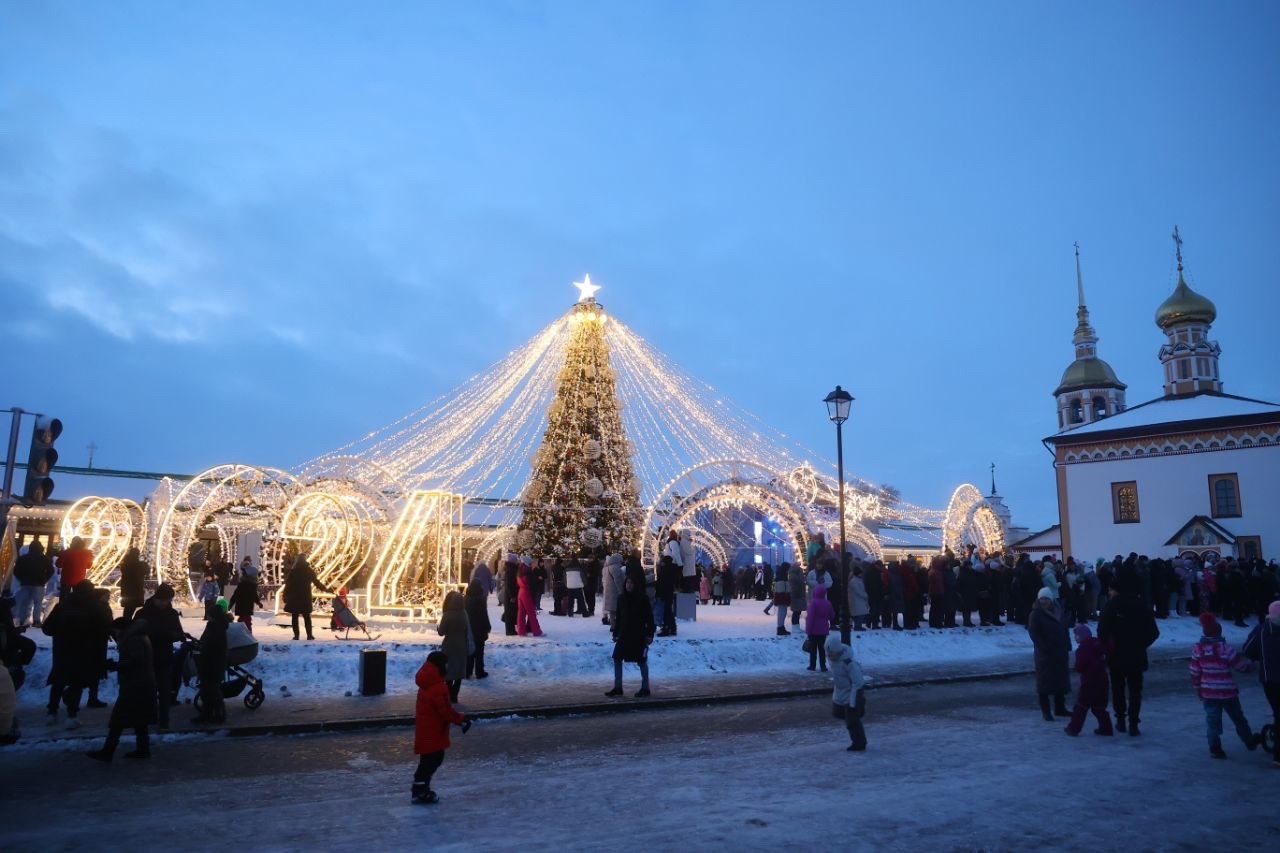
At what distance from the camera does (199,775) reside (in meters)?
8.23

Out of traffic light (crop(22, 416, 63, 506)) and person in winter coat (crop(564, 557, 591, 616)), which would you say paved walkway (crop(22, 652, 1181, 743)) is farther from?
person in winter coat (crop(564, 557, 591, 616))

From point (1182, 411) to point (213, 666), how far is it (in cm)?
4626

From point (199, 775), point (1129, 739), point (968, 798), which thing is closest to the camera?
point (968, 798)

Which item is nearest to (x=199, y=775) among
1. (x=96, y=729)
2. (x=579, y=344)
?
(x=96, y=729)

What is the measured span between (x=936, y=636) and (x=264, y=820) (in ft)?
55.2

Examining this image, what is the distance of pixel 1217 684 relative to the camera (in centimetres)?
897

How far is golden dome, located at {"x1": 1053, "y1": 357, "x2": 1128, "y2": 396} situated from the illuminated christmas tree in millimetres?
57887

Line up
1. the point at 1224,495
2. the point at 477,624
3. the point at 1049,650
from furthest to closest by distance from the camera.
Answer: the point at 1224,495 < the point at 477,624 < the point at 1049,650

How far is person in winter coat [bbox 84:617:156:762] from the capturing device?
862cm

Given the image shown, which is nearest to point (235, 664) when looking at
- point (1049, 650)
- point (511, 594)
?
point (511, 594)

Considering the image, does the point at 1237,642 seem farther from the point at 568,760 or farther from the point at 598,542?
the point at 568,760

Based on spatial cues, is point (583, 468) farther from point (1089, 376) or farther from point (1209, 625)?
point (1089, 376)

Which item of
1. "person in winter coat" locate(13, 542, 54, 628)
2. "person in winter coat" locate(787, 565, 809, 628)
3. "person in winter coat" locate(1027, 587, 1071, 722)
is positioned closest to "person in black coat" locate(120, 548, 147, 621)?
"person in winter coat" locate(13, 542, 54, 628)

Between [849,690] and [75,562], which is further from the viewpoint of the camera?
[75,562]
